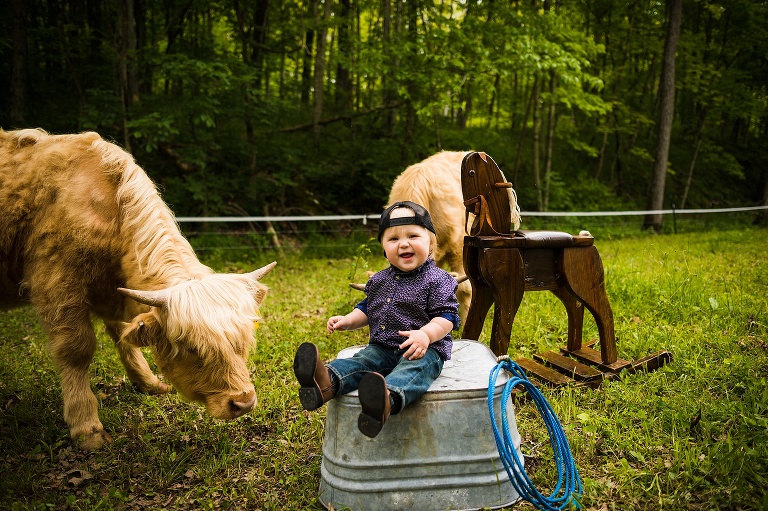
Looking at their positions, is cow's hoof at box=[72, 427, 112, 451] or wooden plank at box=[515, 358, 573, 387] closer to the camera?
cow's hoof at box=[72, 427, 112, 451]

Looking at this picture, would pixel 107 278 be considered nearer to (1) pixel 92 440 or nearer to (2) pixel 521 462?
(1) pixel 92 440

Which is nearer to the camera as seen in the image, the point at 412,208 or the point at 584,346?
the point at 412,208

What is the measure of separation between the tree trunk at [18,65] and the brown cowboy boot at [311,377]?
9.89 m

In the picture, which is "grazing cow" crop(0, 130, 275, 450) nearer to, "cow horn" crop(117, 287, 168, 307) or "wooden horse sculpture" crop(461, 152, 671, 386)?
"cow horn" crop(117, 287, 168, 307)

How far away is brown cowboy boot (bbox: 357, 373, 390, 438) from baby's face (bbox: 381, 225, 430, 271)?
35.0 inches

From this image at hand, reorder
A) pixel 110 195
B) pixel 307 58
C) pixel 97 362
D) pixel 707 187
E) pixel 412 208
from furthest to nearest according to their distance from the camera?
1. pixel 707 187
2. pixel 307 58
3. pixel 97 362
4. pixel 110 195
5. pixel 412 208

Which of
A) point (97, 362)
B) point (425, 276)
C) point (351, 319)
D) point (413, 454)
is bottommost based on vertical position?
point (97, 362)

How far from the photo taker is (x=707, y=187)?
2139 centimetres

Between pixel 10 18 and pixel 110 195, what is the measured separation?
35.8 feet

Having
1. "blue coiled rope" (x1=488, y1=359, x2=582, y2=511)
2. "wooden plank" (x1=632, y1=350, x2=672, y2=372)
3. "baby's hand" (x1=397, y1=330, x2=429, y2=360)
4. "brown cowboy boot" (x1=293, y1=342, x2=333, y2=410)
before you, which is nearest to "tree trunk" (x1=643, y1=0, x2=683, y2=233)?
"wooden plank" (x1=632, y1=350, x2=672, y2=372)

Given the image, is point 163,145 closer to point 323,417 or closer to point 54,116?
point 54,116

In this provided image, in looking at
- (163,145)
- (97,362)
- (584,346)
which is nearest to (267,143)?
(163,145)

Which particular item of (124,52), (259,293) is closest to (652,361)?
(259,293)

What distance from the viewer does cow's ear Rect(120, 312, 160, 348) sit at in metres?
3.09
